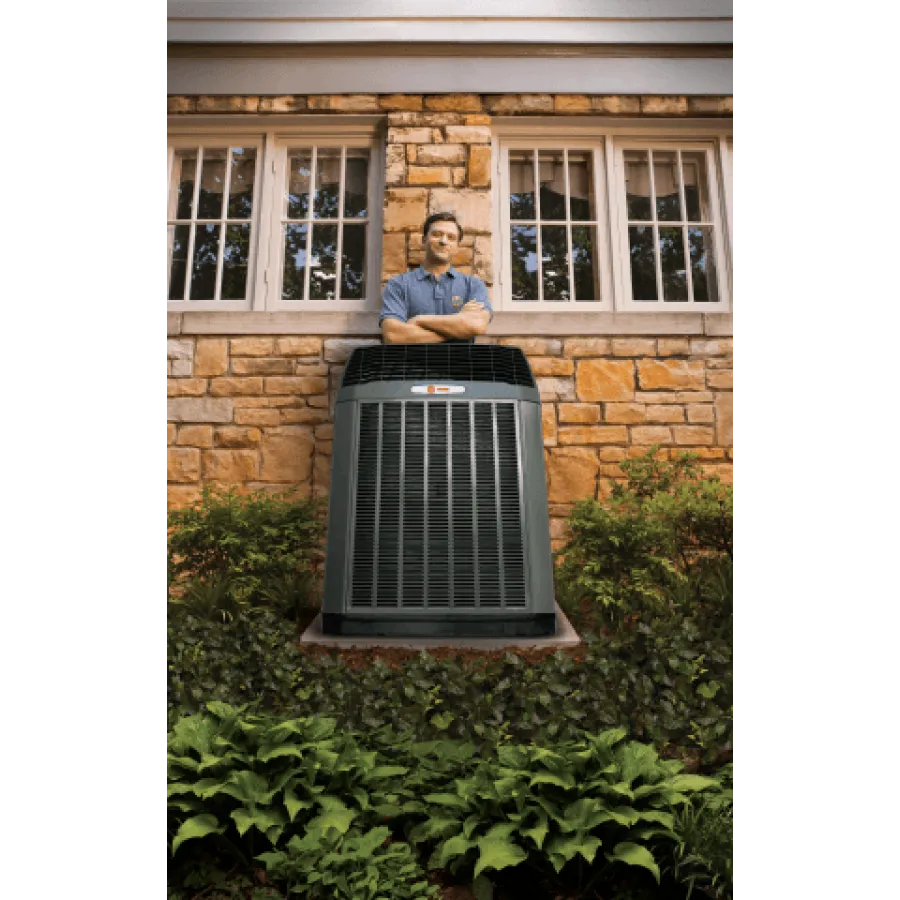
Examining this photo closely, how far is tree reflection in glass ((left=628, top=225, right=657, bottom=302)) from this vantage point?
84.1 inches

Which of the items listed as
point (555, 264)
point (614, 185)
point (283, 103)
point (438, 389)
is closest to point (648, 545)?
point (438, 389)

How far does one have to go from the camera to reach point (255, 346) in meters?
2.11

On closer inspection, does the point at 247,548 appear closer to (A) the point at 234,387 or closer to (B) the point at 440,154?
(A) the point at 234,387

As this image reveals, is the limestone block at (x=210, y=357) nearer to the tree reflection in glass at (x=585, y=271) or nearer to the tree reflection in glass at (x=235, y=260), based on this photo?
the tree reflection in glass at (x=235, y=260)

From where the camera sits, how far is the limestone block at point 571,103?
221 centimetres

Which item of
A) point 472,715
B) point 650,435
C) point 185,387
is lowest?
point 472,715

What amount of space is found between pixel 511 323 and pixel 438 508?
685mm

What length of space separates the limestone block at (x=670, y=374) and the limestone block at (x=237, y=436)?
1.21m

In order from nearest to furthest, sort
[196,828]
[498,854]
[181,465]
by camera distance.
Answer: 1. [498,854]
2. [196,828]
3. [181,465]

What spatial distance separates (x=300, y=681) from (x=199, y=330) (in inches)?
41.6

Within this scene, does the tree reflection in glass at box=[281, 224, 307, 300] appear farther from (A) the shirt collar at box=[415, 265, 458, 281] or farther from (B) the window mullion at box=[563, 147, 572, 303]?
(B) the window mullion at box=[563, 147, 572, 303]

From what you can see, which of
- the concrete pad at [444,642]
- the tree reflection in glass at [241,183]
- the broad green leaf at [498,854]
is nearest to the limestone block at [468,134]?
the tree reflection in glass at [241,183]

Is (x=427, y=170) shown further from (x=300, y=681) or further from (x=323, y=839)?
(x=323, y=839)

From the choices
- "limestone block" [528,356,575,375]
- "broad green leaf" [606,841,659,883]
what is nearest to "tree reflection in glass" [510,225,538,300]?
"limestone block" [528,356,575,375]
